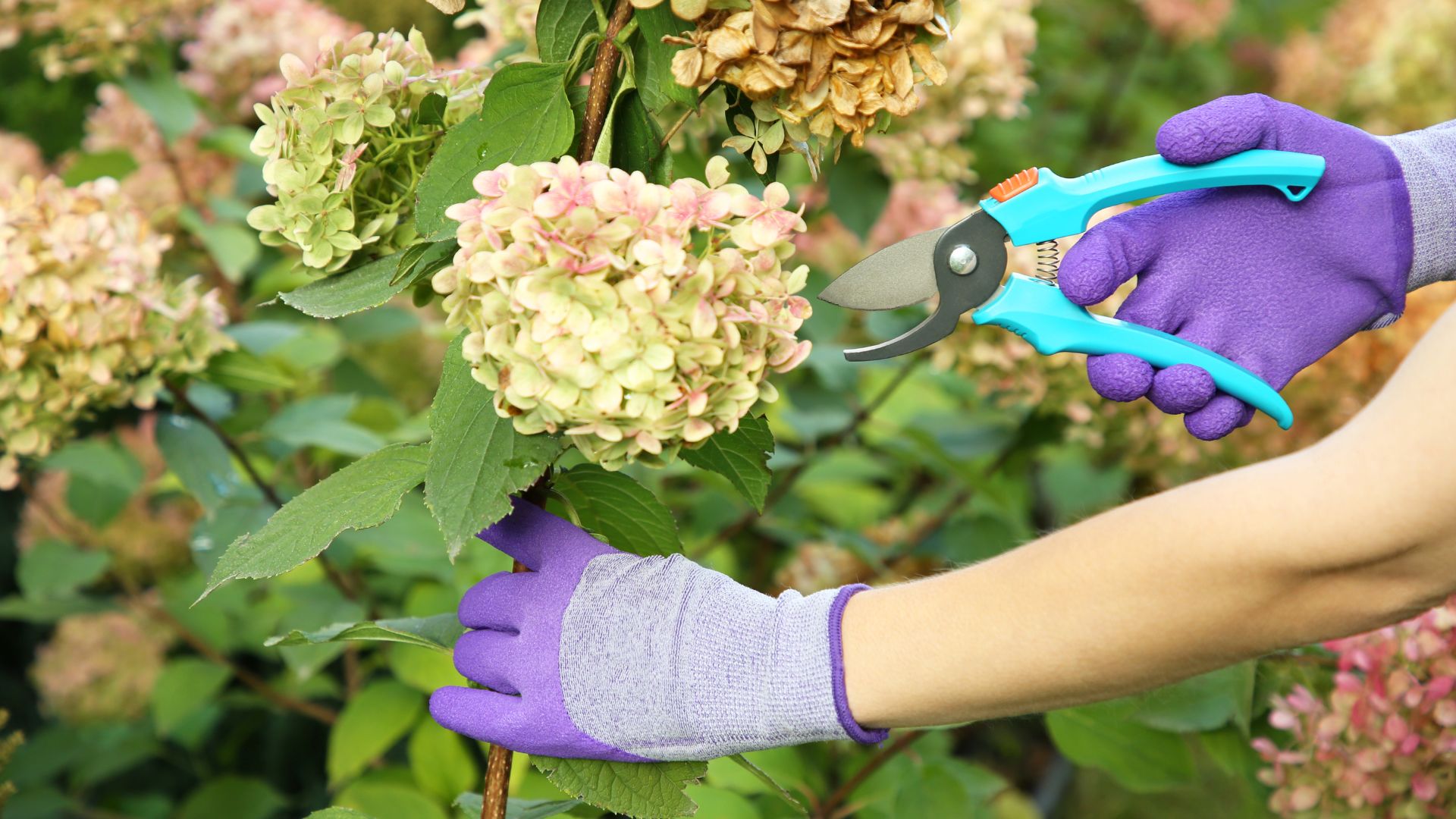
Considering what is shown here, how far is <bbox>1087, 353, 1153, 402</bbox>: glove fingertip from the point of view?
85 cm

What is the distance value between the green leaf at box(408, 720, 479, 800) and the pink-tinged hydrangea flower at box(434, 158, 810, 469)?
0.89 metres

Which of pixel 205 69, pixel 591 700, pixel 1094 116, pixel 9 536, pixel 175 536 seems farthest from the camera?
pixel 1094 116

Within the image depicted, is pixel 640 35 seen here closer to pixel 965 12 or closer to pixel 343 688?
pixel 965 12

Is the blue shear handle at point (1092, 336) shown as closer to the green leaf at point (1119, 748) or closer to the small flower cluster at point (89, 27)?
the green leaf at point (1119, 748)

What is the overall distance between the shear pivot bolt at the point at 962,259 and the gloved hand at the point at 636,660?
9.9 inches

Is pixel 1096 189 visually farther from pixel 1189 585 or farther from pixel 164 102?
pixel 164 102

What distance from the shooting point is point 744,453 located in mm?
855


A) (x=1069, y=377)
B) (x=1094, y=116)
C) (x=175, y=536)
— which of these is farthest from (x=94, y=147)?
(x=1094, y=116)

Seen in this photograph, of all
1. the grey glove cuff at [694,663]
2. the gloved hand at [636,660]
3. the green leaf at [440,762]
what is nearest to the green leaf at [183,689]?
the green leaf at [440,762]

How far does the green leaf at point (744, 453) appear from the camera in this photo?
852 mm

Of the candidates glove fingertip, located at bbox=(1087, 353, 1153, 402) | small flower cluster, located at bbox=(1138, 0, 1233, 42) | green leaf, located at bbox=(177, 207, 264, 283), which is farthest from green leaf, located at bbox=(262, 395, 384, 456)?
small flower cluster, located at bbox=(1138, 0, 1233, 42)

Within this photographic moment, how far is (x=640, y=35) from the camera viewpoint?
81cm

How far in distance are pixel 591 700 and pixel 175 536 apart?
4.16 ft

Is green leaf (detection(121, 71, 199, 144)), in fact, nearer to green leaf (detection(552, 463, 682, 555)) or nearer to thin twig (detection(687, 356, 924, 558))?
thin twig (detection(687, 356, 924, 558))
